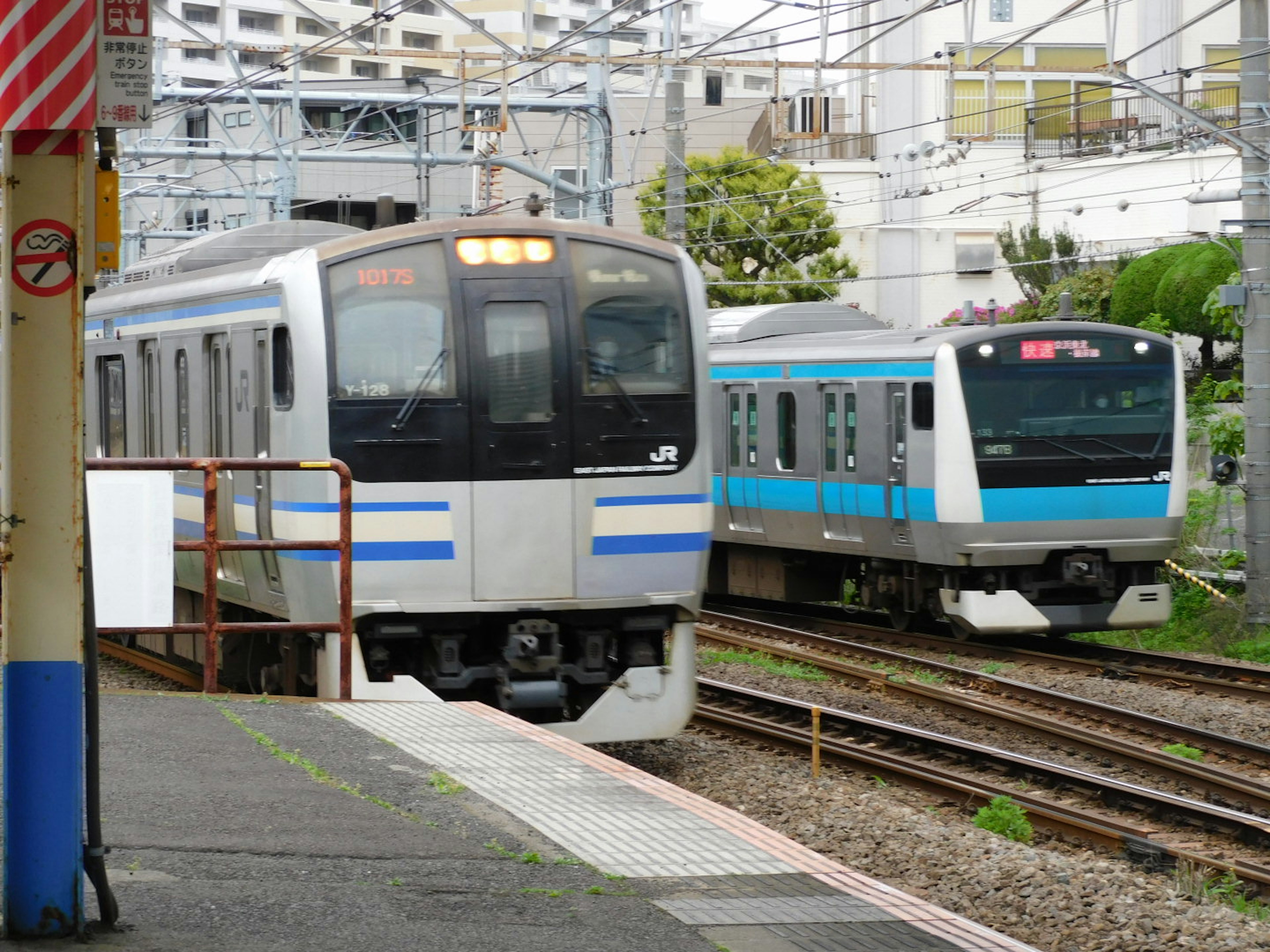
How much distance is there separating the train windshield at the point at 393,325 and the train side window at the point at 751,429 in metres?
→ 9.83

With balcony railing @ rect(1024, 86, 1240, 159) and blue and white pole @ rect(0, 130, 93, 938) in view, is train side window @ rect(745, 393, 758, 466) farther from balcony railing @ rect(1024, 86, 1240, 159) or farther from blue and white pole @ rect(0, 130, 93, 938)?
balcony railing @ rect(1024, 86, 1240, 159)

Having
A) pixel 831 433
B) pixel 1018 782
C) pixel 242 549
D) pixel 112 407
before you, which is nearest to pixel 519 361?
pixel 242 549

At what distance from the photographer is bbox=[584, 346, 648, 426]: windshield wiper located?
Answer: 10.5m

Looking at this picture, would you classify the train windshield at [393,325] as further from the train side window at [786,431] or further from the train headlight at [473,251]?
the train side window at [786,431]

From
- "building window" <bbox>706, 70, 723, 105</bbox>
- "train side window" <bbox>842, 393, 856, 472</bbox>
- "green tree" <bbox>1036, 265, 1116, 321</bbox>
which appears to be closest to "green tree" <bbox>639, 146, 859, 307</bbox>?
"green tree" <bbox>1036, 265, 1116, 321</bbox>

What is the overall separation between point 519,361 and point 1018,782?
12.9 feet

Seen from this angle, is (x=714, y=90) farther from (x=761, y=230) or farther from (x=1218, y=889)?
(x=1218, y=889)

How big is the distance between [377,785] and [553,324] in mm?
3504

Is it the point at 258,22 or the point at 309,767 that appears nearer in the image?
the point at 309,767

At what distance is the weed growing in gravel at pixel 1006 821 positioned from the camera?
381 inches

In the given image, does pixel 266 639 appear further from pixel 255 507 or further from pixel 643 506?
pixel 643 506

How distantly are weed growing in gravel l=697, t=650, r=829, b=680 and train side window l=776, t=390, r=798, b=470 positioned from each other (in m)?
2.58

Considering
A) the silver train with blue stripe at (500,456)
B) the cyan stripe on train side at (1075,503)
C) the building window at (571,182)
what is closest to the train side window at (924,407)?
the cyan stripe on train side at (1075,503)

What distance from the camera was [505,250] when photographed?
10.4 m
